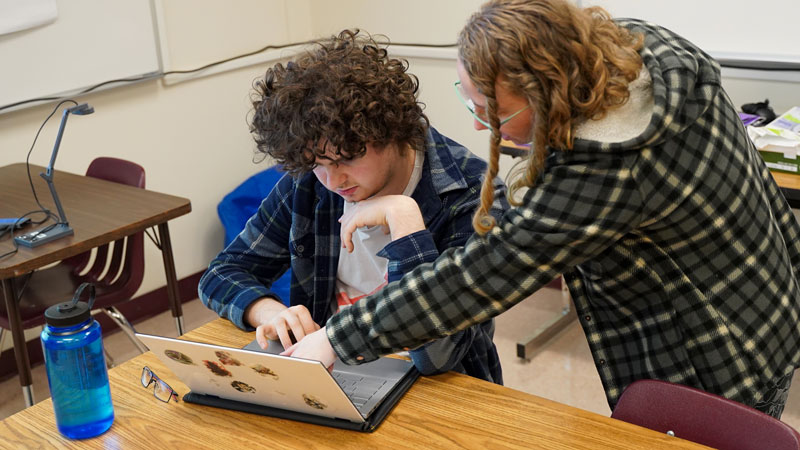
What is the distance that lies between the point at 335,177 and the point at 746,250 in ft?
2.17

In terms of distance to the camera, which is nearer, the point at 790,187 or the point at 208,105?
the point at 790,187

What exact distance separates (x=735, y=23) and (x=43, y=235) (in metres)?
2.26

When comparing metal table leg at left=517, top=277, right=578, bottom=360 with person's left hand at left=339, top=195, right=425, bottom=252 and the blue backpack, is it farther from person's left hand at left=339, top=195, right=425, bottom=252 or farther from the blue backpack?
person's left hand at left=339, top=195, right=425, bottom=252

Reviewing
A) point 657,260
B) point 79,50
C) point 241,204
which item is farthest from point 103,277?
point 657,260

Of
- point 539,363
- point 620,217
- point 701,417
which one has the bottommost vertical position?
point 539,363

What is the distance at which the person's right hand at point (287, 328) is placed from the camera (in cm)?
137

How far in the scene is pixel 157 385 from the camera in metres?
1.35

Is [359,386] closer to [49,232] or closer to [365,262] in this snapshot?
[365,262]

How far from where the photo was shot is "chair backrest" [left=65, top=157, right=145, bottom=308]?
2621 millimetres

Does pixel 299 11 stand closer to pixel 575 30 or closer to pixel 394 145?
pixel 394 145

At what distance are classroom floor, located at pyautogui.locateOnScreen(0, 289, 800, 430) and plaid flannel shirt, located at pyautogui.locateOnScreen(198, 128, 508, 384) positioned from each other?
1277 millimetres

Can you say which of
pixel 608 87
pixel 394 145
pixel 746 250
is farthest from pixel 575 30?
pixel 394 145

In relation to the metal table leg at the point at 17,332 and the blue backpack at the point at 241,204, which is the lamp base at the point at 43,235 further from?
the blue backpack at the point at 241,204

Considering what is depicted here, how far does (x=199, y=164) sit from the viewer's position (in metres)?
3.67
